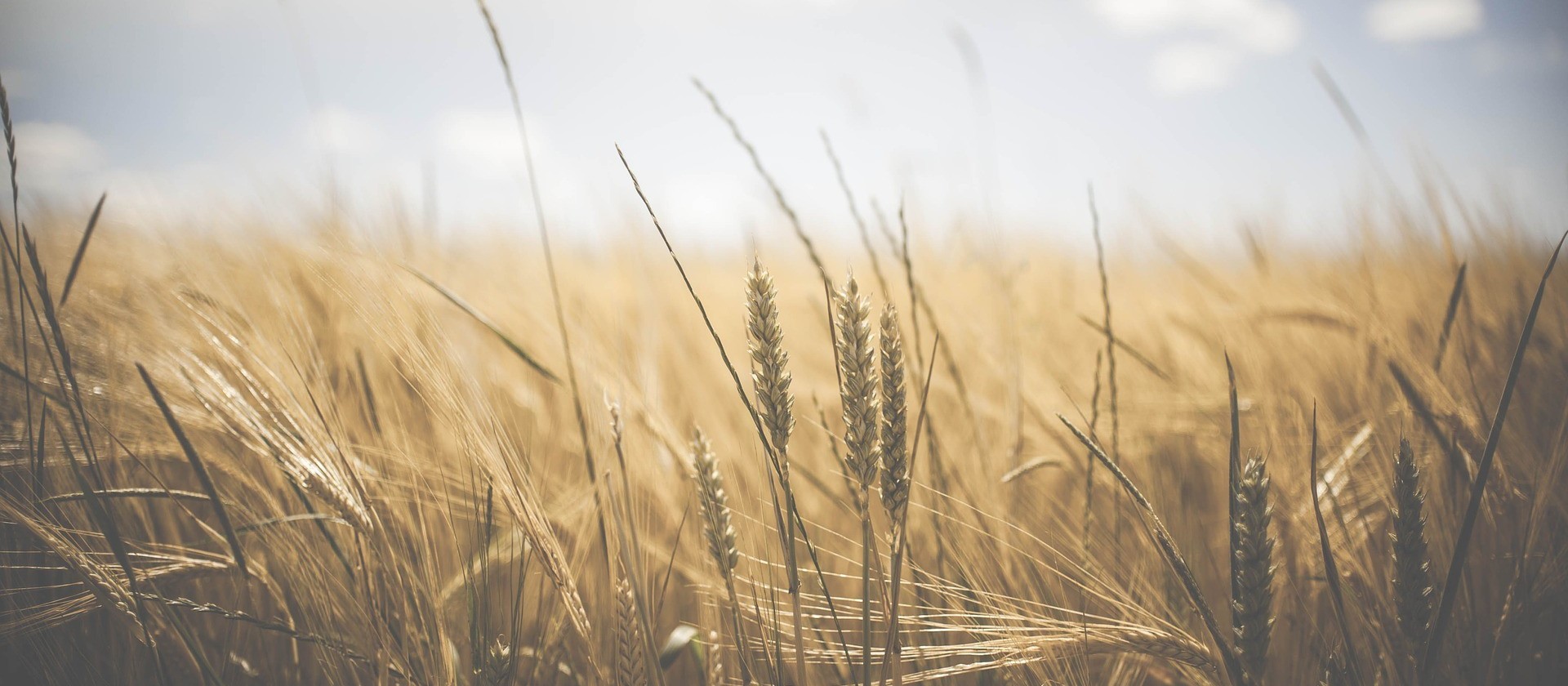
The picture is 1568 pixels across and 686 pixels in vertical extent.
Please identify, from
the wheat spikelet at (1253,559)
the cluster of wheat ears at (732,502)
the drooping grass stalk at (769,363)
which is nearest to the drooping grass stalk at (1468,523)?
the cluster of wheat ears at (732,502)

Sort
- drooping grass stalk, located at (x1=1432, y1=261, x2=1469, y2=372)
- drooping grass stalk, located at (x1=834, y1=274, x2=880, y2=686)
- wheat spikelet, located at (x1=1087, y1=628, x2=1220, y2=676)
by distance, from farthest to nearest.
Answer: drooping grass stalk, located at (x1=1432, y1=261, x2=1469, y2=372) < wheat spikelet, located at (x1=1087, y1=628, x2=1220, y2=676) < drooping grass stalk, located at (x1=834, y1=274, x2=880, y2=686)

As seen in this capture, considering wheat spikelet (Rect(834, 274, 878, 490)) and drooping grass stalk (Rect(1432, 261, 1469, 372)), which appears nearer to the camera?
wheat spikelet (Rect(834, 274, 878, 490))

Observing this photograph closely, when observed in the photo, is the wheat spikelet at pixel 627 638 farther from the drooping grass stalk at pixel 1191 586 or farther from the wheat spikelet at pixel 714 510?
the drooping grass stalk at pixel 1191 586

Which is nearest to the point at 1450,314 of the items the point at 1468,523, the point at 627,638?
the point at 1468,523

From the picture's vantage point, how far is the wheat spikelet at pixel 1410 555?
50cm

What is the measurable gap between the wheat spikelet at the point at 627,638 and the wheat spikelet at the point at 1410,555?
73 cm

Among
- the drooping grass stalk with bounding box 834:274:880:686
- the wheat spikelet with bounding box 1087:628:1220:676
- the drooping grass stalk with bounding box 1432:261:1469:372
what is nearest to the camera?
the drooping grass stalk with bounding box 834:274:880:686

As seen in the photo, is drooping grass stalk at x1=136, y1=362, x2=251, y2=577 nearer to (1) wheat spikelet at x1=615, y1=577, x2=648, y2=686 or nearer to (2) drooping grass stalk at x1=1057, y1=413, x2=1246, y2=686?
(1) wheat spikelet at x1=615, y1=577, x2=648, y2=686

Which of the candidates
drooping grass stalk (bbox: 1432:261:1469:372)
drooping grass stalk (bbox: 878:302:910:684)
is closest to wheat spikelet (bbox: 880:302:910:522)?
drooping grass stalk (bbox: 878:302:910:684)

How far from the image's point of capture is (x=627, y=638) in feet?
1.91

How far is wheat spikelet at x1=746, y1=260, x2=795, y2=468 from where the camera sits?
0.45 meters

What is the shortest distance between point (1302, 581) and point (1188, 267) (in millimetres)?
987

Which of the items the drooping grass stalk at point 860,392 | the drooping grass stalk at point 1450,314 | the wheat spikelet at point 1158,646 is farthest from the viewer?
the drooping grass stalk at point 1450,314

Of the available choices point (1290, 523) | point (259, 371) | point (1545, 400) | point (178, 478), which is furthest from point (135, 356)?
point (1545, 400)
